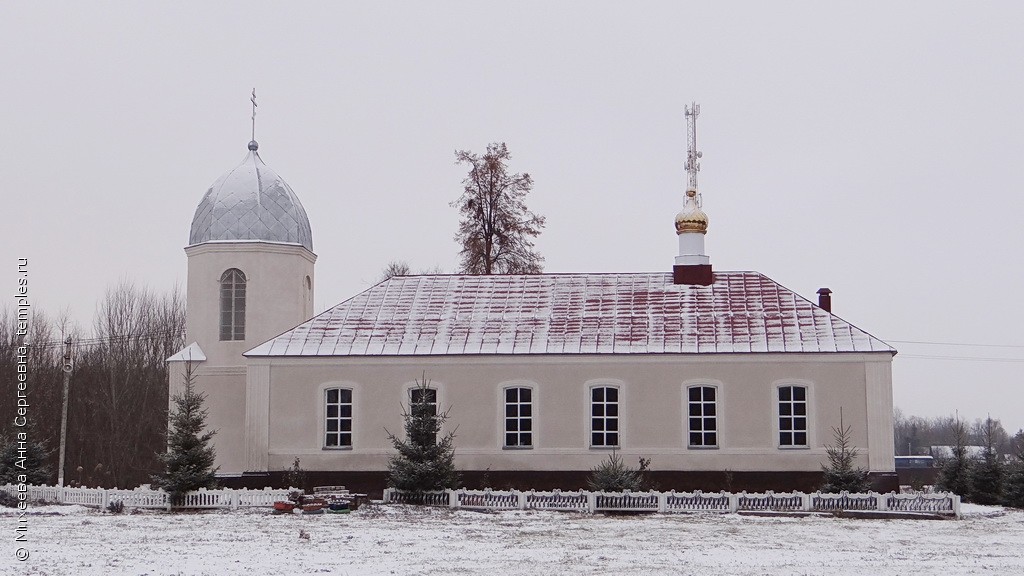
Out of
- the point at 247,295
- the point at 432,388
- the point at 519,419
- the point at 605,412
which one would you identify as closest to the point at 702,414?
the point at 605,412

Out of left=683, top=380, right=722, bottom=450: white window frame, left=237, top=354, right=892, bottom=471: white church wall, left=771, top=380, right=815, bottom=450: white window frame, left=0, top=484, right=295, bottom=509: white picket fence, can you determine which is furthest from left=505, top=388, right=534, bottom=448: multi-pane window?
left=0, top=484, right=295, bottom=509: white picket fence

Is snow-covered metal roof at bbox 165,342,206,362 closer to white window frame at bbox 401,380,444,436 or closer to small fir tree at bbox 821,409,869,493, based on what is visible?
white window frame at bbox 401,380,444,436

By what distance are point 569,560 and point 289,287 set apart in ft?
54.2

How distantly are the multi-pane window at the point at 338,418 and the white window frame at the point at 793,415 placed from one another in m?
10.1

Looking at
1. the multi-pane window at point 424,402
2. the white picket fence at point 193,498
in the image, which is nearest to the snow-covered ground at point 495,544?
the white picket fence at point 193,498

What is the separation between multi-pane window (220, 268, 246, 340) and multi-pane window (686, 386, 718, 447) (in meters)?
11.7

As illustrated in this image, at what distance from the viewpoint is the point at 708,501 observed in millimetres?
24156

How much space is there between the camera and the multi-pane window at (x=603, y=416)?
91.7ft

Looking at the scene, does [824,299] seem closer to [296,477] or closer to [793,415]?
[793,415]

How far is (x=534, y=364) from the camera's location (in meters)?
28.2

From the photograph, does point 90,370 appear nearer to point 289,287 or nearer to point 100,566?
point 289,287

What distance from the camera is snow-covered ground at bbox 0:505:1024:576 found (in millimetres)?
15820

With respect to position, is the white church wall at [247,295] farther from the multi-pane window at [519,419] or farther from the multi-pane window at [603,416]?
the multi-pane window at [603,416]

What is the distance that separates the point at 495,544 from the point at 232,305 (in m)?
14.8
